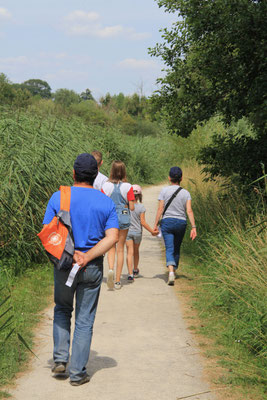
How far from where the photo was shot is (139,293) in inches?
291

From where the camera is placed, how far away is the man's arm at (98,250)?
13.7 feet

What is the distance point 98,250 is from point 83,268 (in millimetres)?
200

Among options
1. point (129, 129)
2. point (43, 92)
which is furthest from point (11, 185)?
point (43, 92)

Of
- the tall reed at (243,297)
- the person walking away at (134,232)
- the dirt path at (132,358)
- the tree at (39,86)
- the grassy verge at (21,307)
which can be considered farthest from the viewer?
the tree at (39,86)

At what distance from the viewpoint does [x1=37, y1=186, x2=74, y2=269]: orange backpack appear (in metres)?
4.11

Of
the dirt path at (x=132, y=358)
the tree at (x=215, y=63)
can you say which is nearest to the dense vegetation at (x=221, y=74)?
the tree at (x=215, y=63)

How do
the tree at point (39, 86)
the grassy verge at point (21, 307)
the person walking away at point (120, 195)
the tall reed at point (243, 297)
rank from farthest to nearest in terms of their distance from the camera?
1. the tree at point (39, 86)
2. the person walking away at point (120, 195)
3. the tall reed at point (243, 297)
4. the grassy verge at point (21, 307)

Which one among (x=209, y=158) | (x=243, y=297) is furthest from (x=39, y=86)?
(x=243, y=297)

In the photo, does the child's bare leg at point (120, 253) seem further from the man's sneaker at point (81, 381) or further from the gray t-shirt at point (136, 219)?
the man's sneaker at point (81, 381)

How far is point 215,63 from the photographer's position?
859 centimetres

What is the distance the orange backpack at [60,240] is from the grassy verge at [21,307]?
1.69 ft

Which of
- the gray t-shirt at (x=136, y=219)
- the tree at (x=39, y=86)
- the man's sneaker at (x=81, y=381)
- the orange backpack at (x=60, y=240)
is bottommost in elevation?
the man's sneaker at (x=81, y=381)

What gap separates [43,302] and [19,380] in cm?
251

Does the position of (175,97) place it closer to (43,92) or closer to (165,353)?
(165,353)
